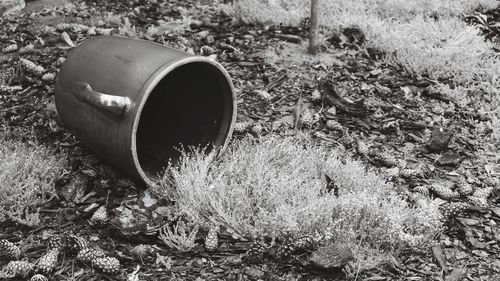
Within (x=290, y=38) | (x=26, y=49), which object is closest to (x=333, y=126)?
(x=290, y=38)

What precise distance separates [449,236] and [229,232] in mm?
1332

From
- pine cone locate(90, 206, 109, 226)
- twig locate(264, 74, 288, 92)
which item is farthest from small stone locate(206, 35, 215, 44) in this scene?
pine cone locate(90, 206, 109, 226)

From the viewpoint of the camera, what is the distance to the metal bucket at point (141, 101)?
343 centimetres

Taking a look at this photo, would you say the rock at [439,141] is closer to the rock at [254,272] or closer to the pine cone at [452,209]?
the pine cone at [452,209]

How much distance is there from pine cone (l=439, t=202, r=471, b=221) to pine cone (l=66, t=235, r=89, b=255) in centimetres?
214

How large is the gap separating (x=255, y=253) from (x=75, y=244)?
1.01 metres

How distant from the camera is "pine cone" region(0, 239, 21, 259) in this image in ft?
10.6

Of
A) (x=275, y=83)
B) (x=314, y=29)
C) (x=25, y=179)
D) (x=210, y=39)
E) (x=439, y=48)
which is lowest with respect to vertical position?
(x=25, y=179)

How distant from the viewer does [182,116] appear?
168 inches

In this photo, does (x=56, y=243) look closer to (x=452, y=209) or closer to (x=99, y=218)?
(x=99, y=218)

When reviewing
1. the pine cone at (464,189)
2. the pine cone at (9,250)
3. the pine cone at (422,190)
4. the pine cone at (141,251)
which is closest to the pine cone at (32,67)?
the pine cone at (9,250)

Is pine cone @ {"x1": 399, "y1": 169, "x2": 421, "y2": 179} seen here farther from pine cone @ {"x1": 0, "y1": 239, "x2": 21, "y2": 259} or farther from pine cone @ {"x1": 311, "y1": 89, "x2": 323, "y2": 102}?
pine cone @ {"x1": 0, "y1": 239, "x2": 21, "y2": 259}

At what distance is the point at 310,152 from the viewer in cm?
407

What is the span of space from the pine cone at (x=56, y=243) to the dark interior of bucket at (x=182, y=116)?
0.86m
